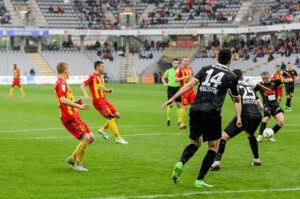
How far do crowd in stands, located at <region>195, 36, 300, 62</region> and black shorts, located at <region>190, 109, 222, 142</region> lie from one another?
Answer: 48320 mm

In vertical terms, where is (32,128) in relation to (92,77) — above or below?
below

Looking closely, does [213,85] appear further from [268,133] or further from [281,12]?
[281,12]

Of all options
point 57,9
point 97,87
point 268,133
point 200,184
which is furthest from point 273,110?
point 57,9

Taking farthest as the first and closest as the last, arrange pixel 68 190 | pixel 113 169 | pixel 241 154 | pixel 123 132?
pixel 123 132 < pixel 241 154 < pixel 113 169 < pixel 68 190

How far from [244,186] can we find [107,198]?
2.32 meters

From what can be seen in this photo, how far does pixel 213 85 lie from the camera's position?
27.1ft

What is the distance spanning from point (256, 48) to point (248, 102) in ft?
166

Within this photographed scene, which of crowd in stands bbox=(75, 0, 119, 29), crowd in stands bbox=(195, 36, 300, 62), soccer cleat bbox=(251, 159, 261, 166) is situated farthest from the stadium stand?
soccer cleat bbox=(251, 159, 261, 166)

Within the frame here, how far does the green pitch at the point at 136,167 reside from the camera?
8.09 m

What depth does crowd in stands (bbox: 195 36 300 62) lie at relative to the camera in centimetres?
5553

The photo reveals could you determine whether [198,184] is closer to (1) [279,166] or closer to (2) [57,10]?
(1) [279,166]

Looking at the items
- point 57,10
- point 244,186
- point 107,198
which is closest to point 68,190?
point 107,198

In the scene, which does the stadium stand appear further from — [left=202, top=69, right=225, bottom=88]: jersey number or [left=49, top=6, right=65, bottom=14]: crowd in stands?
[left=202, top=69, right=225, bottom=88]: jersey number

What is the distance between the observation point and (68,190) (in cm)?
816
